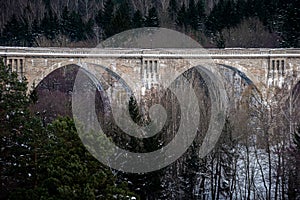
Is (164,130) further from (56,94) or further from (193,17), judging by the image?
(193,17)

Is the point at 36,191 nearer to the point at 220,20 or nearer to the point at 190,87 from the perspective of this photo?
the point at 190,87

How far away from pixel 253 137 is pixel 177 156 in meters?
4.21

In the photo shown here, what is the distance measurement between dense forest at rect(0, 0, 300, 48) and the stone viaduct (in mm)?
8741

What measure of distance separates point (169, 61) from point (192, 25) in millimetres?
17620

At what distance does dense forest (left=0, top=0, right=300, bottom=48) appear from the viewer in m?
47.3

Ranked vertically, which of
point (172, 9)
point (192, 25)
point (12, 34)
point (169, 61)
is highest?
point (172, 9)

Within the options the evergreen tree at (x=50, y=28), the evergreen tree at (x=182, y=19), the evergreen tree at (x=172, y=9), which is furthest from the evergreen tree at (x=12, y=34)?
the evergreen tree at (x=182, y=19)

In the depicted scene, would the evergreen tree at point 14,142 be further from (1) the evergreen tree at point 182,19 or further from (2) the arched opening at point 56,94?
(1) the evergreen tree at point 182,19

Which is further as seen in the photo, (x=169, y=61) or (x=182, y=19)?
(x=182, y=19)

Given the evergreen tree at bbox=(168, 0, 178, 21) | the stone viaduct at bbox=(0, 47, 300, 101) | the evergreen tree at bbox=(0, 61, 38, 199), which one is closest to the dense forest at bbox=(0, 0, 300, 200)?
the evergreen tree at bbox=(0, 61, 38, 199)

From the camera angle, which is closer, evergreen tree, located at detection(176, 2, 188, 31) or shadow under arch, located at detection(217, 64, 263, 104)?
shadow under arch, located at detection(217, 64, 263, 104)

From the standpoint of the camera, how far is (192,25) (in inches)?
2041

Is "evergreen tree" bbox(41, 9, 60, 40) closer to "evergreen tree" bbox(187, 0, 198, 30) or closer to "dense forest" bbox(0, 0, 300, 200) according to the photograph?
"dense forest" bbox(0, 0, 300, 200)

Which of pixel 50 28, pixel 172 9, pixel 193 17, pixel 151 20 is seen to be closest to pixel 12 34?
pixel 50 28
